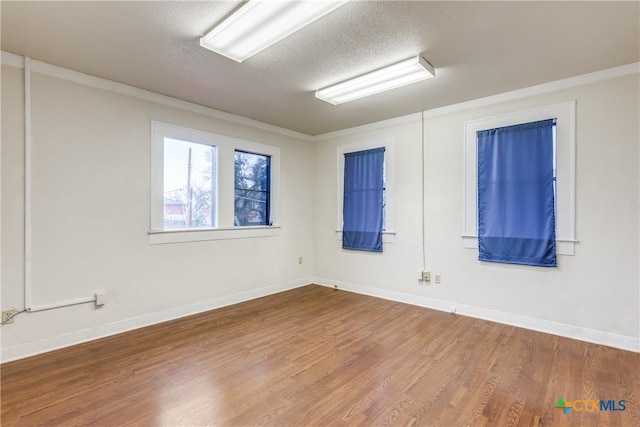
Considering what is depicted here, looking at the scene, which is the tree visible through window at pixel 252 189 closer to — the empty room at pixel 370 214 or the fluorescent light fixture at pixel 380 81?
the empty room at pixel 370 214

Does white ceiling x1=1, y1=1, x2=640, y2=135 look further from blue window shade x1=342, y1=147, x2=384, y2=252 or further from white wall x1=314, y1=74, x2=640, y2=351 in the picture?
blue window shade x1=342, y1=147, x2=384, y2=252

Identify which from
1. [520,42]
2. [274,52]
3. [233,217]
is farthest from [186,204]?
[520,42]

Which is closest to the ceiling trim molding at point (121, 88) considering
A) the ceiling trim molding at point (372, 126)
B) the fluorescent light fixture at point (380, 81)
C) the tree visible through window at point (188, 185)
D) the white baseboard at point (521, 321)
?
the tree visible through window at point (188, 185)

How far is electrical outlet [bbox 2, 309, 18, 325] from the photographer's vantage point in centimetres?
260

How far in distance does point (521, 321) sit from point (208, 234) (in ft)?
13.0

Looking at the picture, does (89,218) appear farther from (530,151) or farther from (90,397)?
(530,151)

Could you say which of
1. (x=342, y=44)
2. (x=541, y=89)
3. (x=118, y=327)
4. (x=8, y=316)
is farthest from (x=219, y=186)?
(x=541, y=89)

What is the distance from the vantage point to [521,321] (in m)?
3.42

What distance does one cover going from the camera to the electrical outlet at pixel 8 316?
2.60 metres

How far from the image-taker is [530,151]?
3.36m

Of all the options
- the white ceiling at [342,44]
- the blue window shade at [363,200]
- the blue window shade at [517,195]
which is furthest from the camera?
the blue window shade at [363,200]

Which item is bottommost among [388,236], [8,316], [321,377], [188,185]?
[321,377]

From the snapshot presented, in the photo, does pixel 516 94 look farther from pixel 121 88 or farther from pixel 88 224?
pixel 88 224

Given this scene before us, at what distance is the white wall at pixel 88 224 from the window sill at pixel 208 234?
3.1 inches
